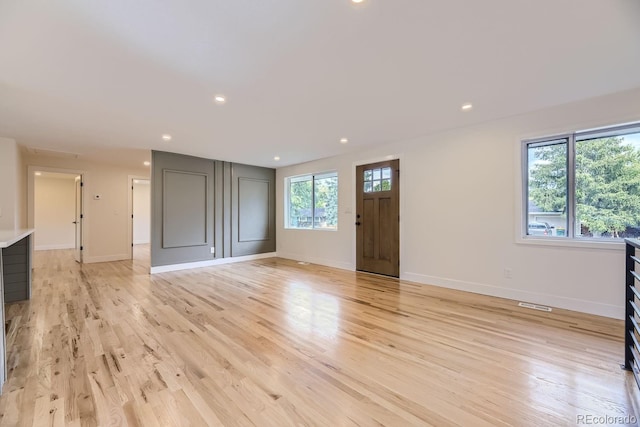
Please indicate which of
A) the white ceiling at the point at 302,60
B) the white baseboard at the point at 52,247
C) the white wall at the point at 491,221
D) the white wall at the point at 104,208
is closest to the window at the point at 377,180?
the white wall at the point at 491,221

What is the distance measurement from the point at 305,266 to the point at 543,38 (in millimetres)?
4935

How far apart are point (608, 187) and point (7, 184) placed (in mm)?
8342

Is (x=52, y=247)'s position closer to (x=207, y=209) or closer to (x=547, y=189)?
(x=207, y=209)

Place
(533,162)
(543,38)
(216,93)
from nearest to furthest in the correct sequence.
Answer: (543,38)
(216,93)
(533,162)

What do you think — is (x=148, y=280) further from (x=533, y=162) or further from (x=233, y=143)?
(x=533, y=162)

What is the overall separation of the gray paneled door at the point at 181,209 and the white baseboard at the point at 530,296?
174 inches

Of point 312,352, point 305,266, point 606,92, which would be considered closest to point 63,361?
point 312,352

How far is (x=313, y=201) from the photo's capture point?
633 cm

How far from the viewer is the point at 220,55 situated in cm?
205

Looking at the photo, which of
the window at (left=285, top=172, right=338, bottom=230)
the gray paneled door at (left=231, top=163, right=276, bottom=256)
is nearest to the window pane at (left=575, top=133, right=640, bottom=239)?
the window at (left=285, top=172, right=338, bottom=230)

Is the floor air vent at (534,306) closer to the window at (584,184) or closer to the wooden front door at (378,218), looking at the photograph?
the window at (584,184)

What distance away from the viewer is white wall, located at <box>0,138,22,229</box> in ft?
13.9

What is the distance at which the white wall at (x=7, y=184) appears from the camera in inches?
167

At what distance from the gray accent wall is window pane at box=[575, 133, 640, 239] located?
19.4 ft
